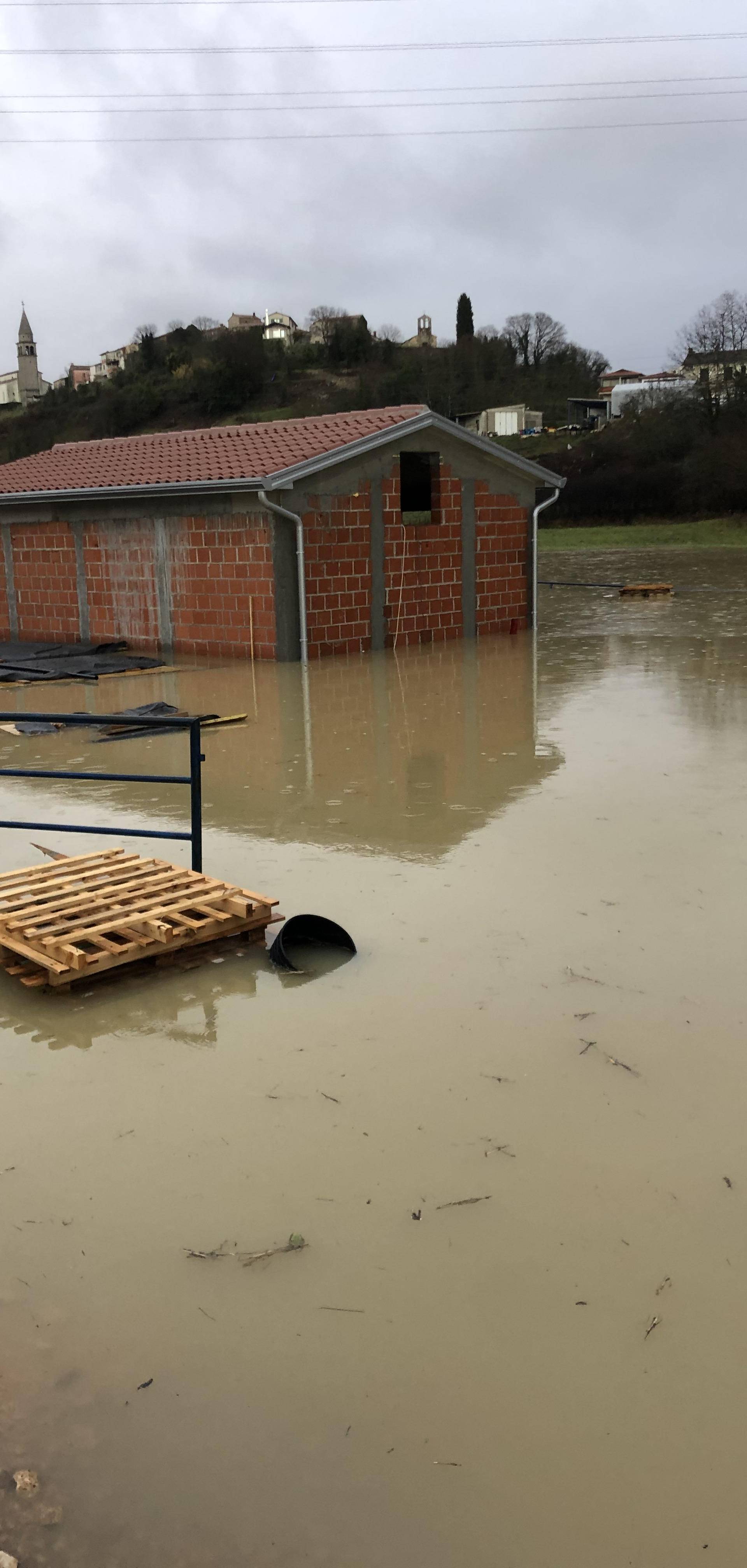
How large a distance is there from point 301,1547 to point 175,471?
61.6 ft

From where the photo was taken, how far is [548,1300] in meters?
3.50

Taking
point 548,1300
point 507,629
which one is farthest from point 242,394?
point 548,1300

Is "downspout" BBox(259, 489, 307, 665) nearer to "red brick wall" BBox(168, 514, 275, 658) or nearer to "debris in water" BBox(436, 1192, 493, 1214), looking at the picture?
"red brick wall" BBox(168, 514, 275, 658)

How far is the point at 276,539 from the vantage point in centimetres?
1838

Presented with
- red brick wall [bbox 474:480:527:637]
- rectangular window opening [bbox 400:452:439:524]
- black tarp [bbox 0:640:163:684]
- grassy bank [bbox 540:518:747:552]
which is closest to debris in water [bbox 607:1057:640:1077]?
black tarp [bbox 0:640:163:684]

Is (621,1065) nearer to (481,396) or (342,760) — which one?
(342,760)

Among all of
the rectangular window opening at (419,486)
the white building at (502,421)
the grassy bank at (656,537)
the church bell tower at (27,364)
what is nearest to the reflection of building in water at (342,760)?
the rectangular window opening at (419,486)

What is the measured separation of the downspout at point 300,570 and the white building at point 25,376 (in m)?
116

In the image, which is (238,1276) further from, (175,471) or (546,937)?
(175,471)

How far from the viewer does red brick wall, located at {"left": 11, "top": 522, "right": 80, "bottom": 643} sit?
22.2 metres

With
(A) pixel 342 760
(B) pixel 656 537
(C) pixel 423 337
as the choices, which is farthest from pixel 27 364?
(A) pixel 342 760

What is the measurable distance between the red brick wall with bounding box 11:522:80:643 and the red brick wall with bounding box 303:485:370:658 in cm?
537

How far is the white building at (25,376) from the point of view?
129750mm

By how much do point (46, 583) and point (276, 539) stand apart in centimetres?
636
